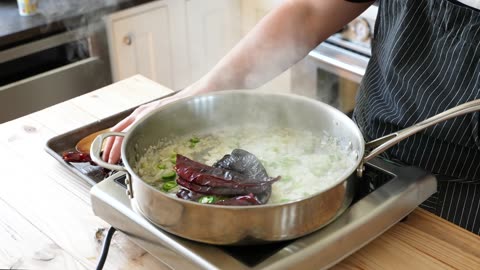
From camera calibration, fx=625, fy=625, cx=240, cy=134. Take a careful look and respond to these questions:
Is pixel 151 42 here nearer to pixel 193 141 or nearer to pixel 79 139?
pixel 79 139

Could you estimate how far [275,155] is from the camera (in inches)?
37.3

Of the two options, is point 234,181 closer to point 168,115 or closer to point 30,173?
point 168,115

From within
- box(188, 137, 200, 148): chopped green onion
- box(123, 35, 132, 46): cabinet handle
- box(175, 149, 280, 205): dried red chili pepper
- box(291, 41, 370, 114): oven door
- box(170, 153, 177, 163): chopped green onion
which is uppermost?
box(175, 149, 280, 205): dried red chili pepper

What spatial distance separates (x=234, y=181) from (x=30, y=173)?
0.45 metres

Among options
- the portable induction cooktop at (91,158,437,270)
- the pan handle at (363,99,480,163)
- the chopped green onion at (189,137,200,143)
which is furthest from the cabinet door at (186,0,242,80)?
the pan handle at (363,99,480,163)

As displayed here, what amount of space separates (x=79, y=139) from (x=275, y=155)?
426 millimetres

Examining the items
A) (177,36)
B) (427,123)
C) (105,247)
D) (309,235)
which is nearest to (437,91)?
(427,123)

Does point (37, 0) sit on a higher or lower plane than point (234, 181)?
lower

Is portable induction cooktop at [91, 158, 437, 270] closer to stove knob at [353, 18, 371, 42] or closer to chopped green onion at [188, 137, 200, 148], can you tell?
chopped green onion at [188, 137, 200, 148]

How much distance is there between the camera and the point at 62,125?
129 centimetres

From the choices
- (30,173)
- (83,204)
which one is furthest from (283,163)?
(30,173)

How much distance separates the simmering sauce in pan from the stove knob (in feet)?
3.99

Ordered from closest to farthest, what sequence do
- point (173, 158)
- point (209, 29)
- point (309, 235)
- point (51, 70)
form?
point (309, 235), point (173, 158), point (51, 70), point (209, 29)

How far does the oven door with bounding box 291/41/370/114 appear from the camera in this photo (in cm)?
217
